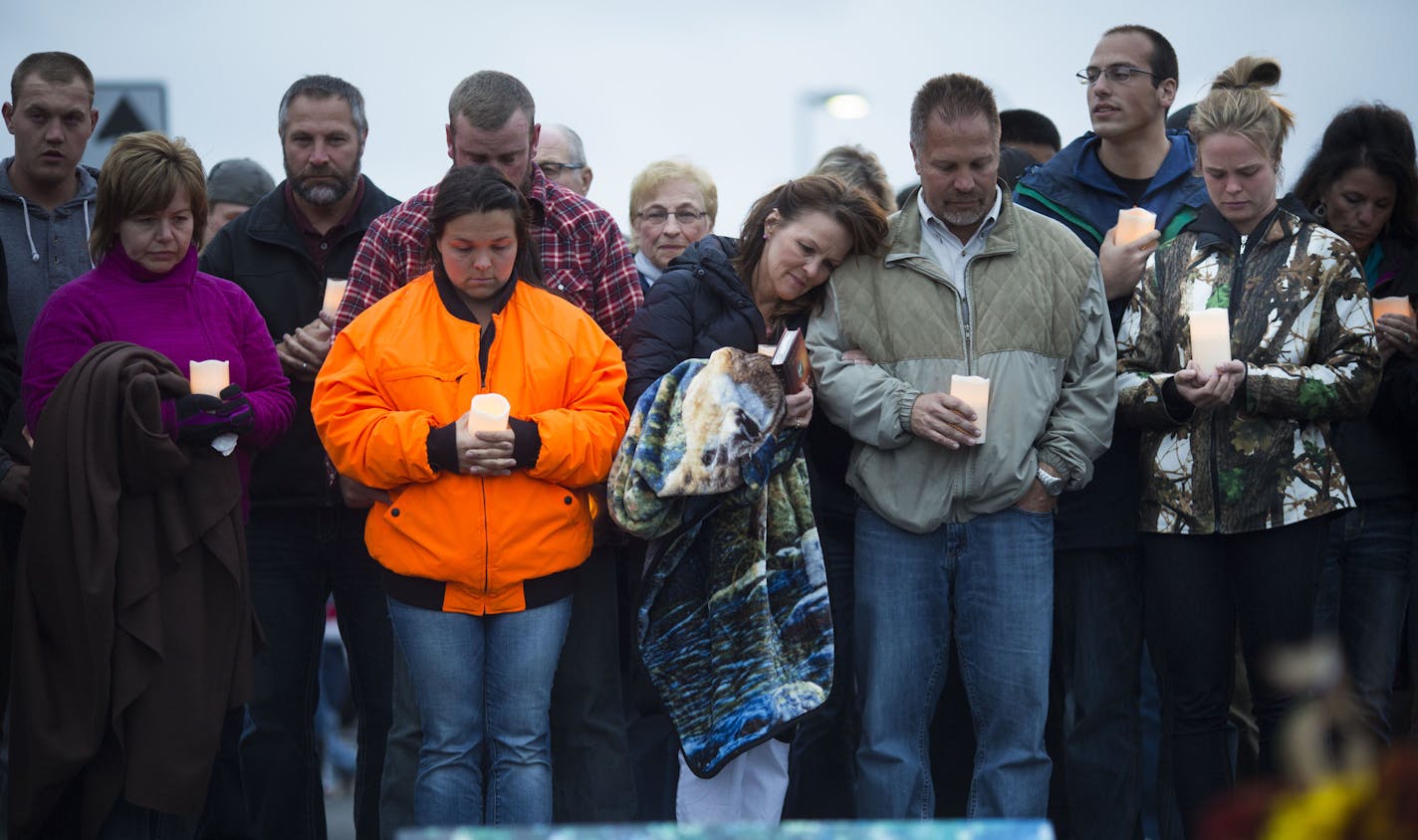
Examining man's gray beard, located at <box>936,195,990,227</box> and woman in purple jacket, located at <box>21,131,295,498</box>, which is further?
man's gray beard, located at <box>936,195,990,227</box>

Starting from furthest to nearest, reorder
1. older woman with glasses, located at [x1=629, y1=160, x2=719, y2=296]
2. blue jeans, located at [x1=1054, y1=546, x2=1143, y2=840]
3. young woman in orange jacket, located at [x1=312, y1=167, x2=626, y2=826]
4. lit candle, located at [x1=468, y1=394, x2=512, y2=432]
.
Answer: older woman with glasses, located at [x1=629, y1=160, x2=719, y2=296] < blue jeans, located at [x1=1054, y1=546, x2=1143, y2=840] < young woman in orange jacket, located at [x1=312, y1=167, x2=626, y2=826] < lit candle, located at [x1=468, y1=394, x2=512, y2=432]

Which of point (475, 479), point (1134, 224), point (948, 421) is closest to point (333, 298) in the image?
point (475, 479)

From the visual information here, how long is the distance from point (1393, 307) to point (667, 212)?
8.65 feet

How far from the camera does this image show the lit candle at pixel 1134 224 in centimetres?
453

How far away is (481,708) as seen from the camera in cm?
396

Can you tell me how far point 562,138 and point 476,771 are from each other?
126 inches

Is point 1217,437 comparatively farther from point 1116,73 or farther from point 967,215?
point 1116,73

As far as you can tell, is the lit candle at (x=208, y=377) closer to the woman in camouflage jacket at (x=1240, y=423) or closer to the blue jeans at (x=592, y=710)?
the blue jeans at (x=592, y=710)

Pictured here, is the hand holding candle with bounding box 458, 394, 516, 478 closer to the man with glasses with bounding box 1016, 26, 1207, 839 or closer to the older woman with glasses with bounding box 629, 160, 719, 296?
the man with glasses with bounding box 1016, 26, 1207, 839

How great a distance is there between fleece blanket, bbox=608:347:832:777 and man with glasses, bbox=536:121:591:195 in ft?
7.84

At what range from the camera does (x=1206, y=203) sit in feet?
14.8

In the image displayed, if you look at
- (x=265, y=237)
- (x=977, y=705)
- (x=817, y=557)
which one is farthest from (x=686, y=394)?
(x=265, y=237)

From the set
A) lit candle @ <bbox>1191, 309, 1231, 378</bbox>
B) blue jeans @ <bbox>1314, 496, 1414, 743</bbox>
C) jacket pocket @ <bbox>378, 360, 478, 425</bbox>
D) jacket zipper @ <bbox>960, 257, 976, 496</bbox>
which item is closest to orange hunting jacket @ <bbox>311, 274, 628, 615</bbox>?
jacket pocket @ <bbox>378, 360, 478, 425</bbox>

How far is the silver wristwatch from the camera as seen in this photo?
13.5ft
